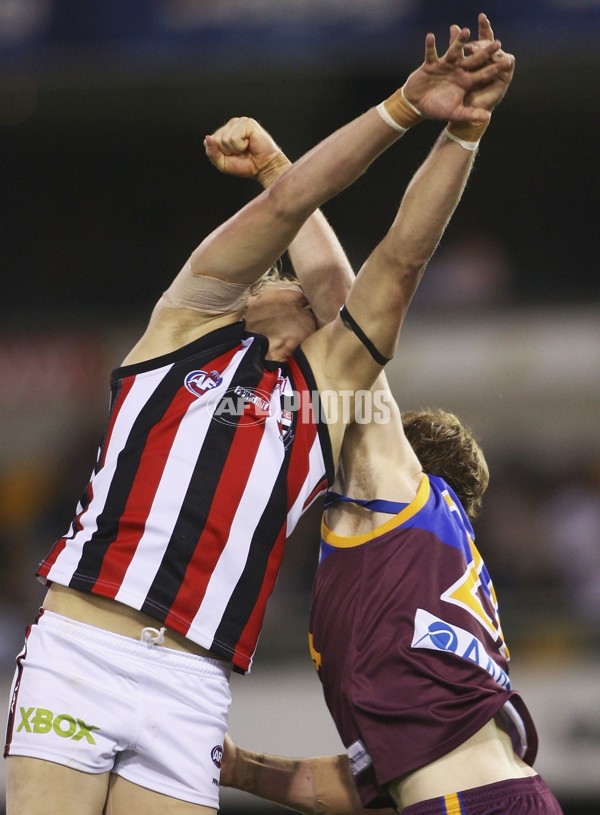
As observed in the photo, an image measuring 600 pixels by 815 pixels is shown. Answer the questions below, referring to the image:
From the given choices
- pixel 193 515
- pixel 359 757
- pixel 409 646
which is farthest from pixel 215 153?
pixel 359 757

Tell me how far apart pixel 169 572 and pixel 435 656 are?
0.83 metres

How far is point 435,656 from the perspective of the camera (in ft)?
11.0

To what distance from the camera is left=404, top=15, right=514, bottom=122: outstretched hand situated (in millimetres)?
3100

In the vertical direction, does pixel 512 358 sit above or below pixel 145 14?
below

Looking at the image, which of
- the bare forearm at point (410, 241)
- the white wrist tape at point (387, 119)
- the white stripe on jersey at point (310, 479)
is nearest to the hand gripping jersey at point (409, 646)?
the white stripe on jersey at point (310, 479)

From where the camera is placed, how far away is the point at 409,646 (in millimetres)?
3352

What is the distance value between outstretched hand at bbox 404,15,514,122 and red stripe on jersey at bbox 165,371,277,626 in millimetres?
1036

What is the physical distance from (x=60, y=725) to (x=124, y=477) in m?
0.70

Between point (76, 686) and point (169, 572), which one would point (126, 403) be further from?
point (76, 686)

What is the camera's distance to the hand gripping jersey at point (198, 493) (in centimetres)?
318

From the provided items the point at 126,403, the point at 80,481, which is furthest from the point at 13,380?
the point at 126,403

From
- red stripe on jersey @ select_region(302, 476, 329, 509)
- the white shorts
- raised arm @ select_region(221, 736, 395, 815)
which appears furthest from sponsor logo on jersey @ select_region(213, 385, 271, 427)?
raised arm @ select_region(221, 736, 395, 815)

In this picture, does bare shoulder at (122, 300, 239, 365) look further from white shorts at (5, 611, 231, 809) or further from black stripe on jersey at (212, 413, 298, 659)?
white shorts at (5, 611, 231, 809)

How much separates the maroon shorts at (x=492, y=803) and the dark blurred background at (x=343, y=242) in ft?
16.3
